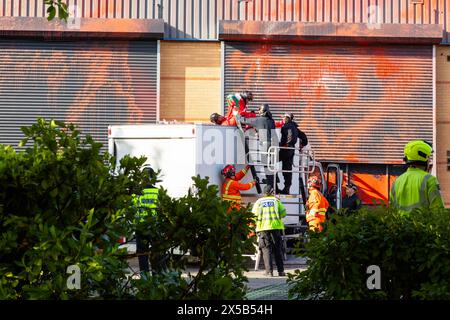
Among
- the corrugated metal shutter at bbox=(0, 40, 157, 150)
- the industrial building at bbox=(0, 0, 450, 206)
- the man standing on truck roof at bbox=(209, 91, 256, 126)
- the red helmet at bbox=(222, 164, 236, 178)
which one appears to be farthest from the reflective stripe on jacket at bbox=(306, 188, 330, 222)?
the corrugated metal shutter at bbox=(0, 40, 157, 150)

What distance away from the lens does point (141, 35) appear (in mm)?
25906

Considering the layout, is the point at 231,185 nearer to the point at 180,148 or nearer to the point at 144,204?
the point at 180,148

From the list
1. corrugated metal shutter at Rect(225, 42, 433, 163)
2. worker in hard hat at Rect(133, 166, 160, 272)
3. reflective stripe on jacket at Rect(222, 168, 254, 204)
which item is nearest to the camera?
worker in hard hat at Rect(133, 166, 160, 272)

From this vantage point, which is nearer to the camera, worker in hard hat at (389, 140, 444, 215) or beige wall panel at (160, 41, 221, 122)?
worker in hard hat at (389, 140, 444, 215)

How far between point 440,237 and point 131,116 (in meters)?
19.4

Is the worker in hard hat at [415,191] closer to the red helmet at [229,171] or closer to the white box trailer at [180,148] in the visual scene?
the white box trailer at [180,148]

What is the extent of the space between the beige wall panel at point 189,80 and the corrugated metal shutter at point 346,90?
0.41 m

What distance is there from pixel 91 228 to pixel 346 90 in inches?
812

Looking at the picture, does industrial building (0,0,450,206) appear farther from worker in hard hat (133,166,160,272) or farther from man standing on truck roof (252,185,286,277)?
worker in hard hat (133,166,160,272)

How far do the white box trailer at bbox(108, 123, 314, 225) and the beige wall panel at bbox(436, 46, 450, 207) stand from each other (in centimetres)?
920

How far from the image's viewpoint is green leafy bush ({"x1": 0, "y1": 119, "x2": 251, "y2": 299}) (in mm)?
5832

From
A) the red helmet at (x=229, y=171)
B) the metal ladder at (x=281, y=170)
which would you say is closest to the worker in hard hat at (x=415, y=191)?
the red helmet at (x=229, y=171)

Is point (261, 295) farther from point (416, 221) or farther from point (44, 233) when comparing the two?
point (44, 233)

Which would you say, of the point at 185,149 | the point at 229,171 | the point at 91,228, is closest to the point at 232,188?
the point at 229,171
